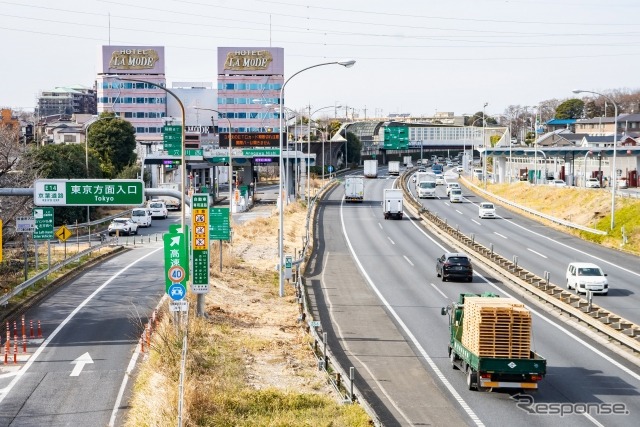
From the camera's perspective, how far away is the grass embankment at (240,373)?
1952 cm

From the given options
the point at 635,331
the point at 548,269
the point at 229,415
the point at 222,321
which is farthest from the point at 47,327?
the point at 548,269

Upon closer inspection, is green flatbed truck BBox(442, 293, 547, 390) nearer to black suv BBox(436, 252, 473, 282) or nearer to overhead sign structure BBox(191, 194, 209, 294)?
→ overhead sign structure BBox(191, 194, 209, 294)

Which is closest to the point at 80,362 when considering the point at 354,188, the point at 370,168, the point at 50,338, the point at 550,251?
the point at 50,338

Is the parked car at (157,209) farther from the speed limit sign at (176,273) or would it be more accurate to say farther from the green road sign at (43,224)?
the speed limit sign at (176,273)

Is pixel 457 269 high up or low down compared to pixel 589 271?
down

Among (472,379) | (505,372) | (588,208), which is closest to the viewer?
(505,372)

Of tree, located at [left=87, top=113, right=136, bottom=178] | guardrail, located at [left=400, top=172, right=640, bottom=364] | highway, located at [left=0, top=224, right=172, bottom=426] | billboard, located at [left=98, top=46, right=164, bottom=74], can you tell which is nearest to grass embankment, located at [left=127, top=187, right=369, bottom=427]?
highway, located at [left=0, top=224, right=172, bottom=426]

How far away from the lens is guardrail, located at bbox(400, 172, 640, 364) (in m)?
29.8

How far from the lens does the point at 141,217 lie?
268ft

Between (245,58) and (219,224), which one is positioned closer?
(219,224)

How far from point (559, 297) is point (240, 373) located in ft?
59.5

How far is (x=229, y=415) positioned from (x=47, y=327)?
15347 mm

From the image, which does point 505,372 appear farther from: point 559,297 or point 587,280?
point 587,280

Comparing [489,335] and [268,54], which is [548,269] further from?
[268,54]
